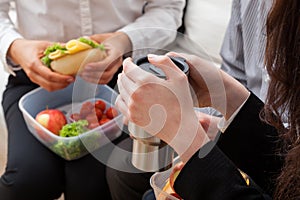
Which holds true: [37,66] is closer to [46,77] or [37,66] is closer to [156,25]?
[46,77]

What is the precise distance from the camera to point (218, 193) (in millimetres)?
710

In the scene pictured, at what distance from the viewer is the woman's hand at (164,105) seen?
0.71 metres

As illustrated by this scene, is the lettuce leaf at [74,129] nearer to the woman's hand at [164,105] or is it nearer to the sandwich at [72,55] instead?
the sandwich at [72,55]

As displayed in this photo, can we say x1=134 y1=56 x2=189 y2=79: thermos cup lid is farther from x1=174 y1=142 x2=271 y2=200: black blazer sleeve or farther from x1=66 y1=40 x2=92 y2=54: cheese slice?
x1=66 y1=40 x2=92 y2=54: cheese slice

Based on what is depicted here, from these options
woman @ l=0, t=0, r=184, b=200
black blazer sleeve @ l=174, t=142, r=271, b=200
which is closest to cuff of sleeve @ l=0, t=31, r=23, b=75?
woman @ l=0, t=0, r=184, b=200

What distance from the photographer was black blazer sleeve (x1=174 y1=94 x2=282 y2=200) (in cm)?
72

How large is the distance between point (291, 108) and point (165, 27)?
1.89 ft

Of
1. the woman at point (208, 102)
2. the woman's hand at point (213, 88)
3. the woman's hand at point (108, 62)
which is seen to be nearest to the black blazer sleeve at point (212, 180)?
the woman at point (208, 102)

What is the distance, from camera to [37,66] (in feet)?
3.49

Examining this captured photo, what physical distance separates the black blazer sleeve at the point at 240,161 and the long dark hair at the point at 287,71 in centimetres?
7

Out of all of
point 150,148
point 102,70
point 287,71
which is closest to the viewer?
point 287,71

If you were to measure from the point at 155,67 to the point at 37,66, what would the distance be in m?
0.43

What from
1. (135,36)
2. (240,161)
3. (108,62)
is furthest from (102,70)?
(240,161)

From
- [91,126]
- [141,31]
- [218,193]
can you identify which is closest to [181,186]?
[218,193]
